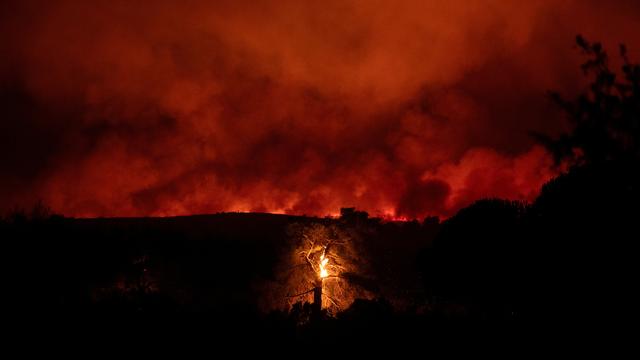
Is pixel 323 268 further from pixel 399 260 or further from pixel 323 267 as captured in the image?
pixel 399 260

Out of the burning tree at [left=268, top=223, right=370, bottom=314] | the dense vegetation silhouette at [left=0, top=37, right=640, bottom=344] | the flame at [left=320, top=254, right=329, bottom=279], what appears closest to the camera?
the dense vegetation silhouette at [left=0, top=37, right=640, bottom=344]

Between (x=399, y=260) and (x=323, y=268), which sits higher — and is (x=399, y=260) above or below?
above

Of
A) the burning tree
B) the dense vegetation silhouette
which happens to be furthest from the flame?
the dense vegetation silhouette

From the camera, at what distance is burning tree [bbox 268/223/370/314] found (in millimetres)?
33438

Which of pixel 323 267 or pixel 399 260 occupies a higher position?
pixel 399 260

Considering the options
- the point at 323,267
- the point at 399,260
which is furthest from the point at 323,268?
the point at 399,260

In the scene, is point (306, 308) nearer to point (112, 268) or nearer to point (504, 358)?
point (504, 358)

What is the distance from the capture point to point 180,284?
1352 inches

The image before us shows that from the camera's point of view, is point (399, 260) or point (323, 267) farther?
point (399, 260)

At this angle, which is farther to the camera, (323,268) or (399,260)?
(399,260)

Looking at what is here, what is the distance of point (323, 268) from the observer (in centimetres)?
3366

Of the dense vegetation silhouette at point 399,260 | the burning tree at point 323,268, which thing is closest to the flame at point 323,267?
the burning tree at point 323,268

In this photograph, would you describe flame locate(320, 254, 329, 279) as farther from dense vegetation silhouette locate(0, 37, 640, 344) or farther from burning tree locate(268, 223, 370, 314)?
dense vegetation silhouette locate(0, 37, 640, 344)

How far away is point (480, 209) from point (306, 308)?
13.5m
